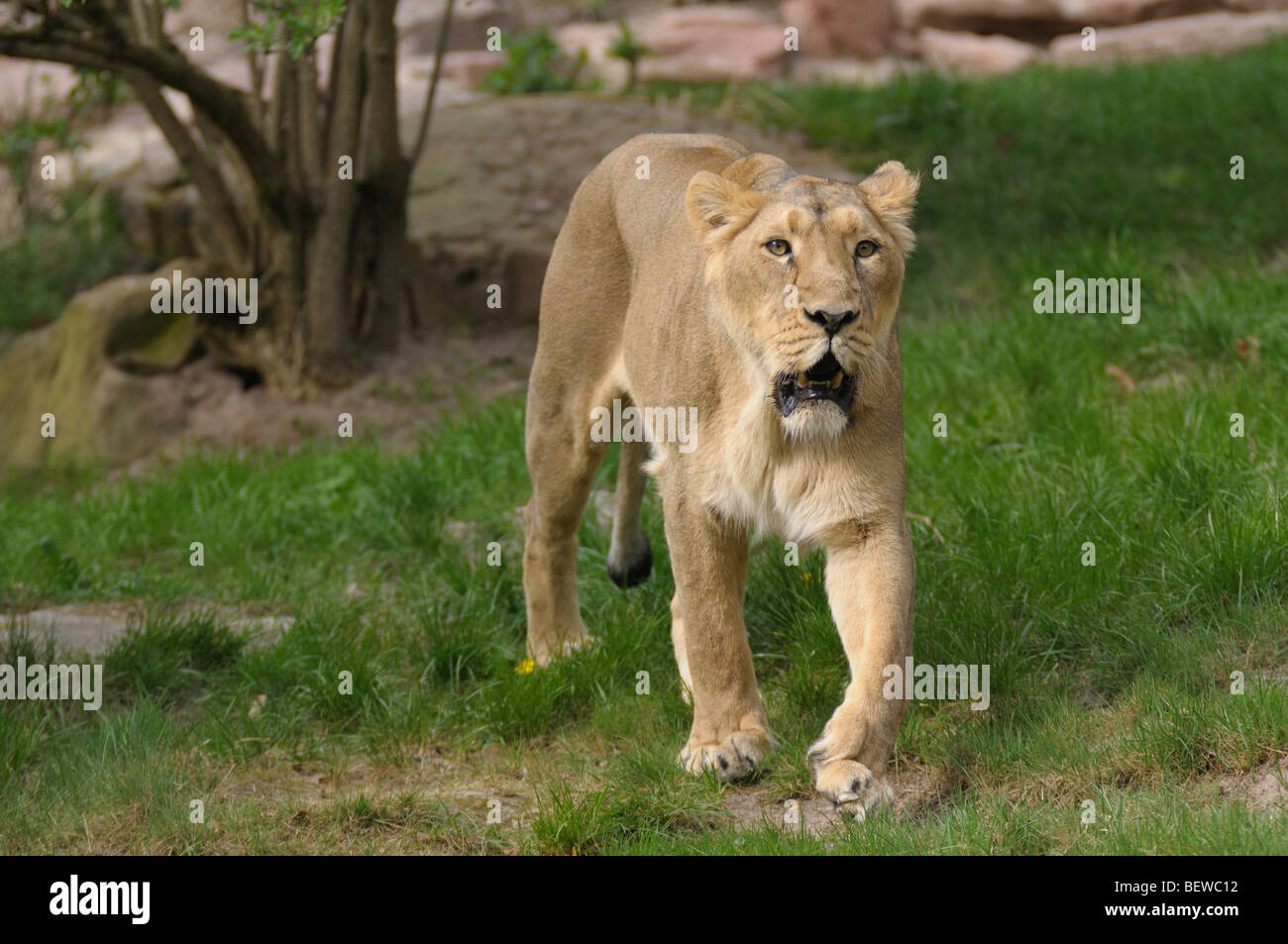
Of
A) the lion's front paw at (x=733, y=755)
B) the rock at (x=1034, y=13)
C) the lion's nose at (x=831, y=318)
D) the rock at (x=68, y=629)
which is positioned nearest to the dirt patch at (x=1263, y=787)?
the lion's front paw at (x=733, y=755)

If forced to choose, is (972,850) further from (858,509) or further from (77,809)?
(77,809)

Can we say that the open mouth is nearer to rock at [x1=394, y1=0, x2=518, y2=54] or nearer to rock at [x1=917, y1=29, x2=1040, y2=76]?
rock at [x1=917, y1=29, x2=1040, y2=76]

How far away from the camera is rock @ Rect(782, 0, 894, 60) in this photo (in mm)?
16344

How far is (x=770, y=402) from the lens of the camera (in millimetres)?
4195

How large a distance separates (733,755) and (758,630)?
1094 millimetres

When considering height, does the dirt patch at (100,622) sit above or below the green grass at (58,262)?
below

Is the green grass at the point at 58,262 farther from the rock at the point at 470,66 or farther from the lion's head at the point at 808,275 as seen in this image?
the lion's head at the point at 808,275

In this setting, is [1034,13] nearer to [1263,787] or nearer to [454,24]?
[454,24]

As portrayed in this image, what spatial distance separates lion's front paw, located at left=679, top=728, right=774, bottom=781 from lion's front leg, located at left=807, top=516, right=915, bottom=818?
345 millimetres

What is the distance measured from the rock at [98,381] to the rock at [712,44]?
236 inches

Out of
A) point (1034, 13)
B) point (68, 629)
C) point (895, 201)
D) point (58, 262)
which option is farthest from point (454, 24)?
point (895, 201)

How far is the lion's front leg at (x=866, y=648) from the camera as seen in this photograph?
392cm

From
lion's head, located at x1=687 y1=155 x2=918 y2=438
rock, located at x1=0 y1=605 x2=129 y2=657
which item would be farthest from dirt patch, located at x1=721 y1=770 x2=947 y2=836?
rock, located at x1=0 y1=605 x2=129 y2=657

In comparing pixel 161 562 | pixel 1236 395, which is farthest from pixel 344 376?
pixel 1236 395
